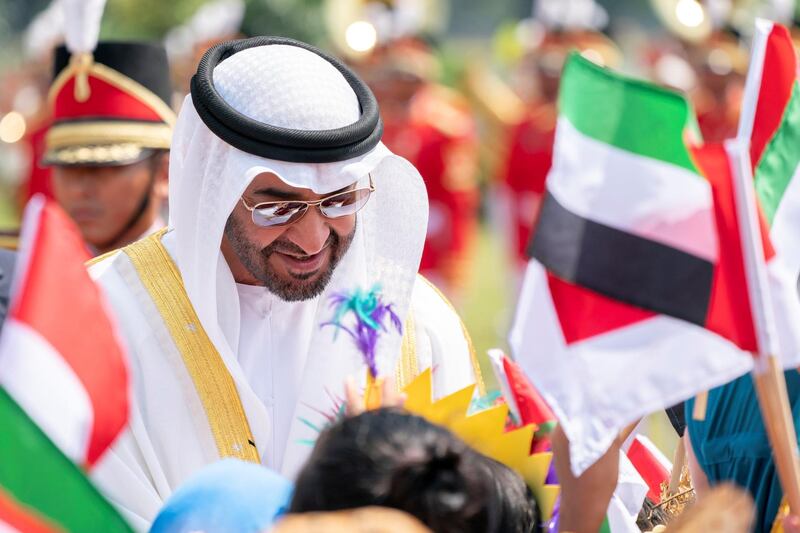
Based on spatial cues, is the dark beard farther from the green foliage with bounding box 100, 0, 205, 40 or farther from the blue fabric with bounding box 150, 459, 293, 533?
the green foliage with bounding box 100, 0, 205, 40

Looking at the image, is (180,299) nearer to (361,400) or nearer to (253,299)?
(253,299)

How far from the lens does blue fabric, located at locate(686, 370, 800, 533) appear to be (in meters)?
2.97

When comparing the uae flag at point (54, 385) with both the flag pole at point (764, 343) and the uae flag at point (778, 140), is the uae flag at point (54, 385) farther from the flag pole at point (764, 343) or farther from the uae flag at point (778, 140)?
the uae flag at point (778, 140)

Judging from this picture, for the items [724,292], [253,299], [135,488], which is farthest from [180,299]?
[724,292]

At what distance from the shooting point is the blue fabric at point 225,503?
2.48 m

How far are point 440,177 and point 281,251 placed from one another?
8.48m

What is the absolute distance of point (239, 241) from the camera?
3412mm

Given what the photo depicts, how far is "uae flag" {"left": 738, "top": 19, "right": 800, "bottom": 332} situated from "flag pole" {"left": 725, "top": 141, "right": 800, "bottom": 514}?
184 mm

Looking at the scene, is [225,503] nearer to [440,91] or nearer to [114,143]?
[114,143]

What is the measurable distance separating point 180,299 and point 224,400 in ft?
0.82

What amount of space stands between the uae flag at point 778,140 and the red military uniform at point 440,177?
852 centimetres

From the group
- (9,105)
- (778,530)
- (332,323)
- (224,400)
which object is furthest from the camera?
(9,105)

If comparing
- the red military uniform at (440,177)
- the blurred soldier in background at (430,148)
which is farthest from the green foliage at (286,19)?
the red military uniform at (440,177)

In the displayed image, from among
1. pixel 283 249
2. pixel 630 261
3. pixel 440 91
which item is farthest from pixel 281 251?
pixel 440 91
